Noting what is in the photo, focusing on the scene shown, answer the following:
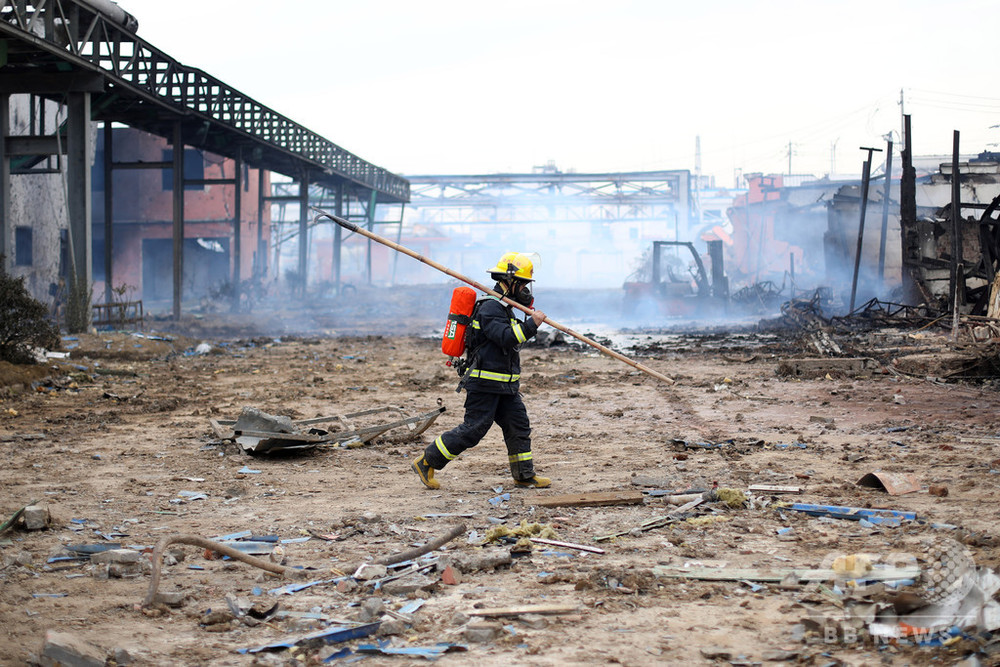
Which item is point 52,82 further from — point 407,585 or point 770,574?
point 770,574

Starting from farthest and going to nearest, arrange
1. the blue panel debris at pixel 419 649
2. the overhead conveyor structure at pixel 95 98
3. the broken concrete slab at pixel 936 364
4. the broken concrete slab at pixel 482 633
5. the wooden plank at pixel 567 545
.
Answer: the overhead conveyor structure at pixel 95 98 → the broken concrete slab at pixel 936 364 → the wooden plank at pixel 567 545 → the broken concrete slab at pixel 482 633 → the blue panel debris at pixel 419 649

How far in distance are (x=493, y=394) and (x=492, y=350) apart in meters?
0.31

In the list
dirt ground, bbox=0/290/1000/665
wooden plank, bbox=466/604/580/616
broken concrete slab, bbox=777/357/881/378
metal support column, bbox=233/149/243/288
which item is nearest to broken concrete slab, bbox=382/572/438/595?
dirt ground, bbox=0/290/1000/665

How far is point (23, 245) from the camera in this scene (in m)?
23.1

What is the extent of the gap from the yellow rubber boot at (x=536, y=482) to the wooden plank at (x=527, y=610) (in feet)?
8.07

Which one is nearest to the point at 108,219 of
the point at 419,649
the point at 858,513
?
the point at 858,513

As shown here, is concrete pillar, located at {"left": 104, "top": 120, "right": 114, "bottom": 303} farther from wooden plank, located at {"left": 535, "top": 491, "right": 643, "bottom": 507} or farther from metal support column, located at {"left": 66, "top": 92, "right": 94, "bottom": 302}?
wooden plank, located at {"left": 535, "top": 491, "right": 643, "bottom": 507}

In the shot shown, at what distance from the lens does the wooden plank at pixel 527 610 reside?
140 inches

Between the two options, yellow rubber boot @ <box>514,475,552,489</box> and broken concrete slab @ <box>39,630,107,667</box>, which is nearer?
broken concrete slab @ <box>39,630,107,667</box>

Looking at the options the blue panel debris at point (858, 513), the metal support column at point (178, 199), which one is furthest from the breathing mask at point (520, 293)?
the metal support column at point (178, 199)

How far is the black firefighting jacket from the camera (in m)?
6.01

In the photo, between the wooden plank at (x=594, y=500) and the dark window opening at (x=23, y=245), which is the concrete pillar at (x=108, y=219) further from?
the wooden plank at (x=594, y=500)

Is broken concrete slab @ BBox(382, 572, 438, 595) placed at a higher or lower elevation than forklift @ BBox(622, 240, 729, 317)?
lower

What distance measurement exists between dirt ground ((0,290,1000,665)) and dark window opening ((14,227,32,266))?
13.4m
